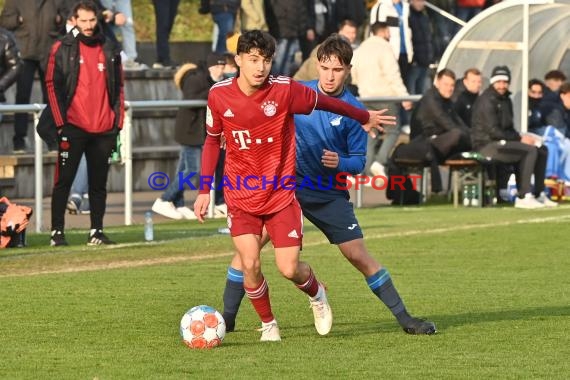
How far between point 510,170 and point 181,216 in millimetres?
4795

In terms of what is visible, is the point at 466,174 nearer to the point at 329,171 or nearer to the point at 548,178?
the point at 548,178

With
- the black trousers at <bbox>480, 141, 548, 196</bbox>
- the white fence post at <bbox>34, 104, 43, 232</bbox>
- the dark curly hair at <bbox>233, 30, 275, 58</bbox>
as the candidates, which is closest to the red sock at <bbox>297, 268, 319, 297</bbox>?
the dark curly hair at <bbox>233, 30, 275, 58</bbox>

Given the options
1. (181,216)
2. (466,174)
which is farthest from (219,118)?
(466,174)

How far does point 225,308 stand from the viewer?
34.5ft

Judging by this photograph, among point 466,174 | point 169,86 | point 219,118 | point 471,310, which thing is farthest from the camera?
point 169,86

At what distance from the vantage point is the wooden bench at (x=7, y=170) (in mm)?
20266

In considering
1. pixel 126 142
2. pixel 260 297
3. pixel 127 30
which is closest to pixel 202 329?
pixel 260 297

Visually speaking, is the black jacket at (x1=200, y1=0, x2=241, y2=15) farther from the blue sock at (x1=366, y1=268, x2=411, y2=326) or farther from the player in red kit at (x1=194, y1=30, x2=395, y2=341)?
the player in red kit at (x1=194, y1=30, x2=395, y2=341)

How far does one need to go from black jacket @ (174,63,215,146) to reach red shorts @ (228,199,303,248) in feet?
30.7

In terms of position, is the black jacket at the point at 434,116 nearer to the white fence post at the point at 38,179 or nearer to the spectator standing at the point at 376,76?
the spectator standing at the point at 376,76

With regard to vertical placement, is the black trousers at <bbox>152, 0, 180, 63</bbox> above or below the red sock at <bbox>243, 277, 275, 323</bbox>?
above

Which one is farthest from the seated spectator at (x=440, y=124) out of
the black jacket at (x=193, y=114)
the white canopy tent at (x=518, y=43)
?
the black jacket at (x=193, y=114)

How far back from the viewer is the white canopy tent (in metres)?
23.9

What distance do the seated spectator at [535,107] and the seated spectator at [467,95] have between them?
4.15 ft
